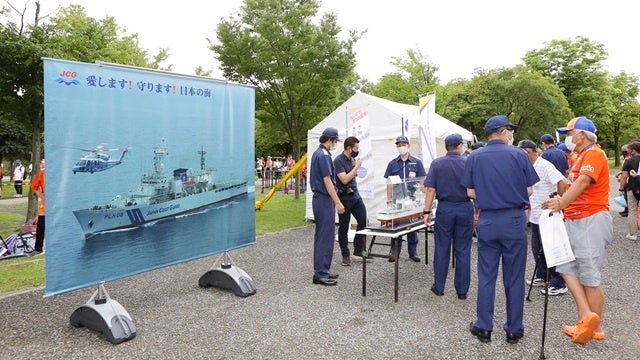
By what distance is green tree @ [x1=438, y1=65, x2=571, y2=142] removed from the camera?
27.1 metres

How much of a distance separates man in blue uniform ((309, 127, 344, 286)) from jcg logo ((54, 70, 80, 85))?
8.94 ft

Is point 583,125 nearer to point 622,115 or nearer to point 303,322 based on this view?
point 303,322

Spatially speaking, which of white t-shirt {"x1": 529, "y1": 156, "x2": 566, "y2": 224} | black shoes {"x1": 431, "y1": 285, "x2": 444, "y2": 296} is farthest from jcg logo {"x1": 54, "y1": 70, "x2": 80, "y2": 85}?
white t-shirt {"x1": 529, "y1": 156, "x2": 566, "y2": 224}

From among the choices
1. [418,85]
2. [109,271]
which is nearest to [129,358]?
[109,271]

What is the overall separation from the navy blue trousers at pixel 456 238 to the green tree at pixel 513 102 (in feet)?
87.0

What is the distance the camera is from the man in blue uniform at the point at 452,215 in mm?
4488

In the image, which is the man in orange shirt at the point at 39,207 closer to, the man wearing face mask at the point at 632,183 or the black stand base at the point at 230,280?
the black stand base at the point at 230,280

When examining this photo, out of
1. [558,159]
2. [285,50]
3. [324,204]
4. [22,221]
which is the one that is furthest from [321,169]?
[22,221]

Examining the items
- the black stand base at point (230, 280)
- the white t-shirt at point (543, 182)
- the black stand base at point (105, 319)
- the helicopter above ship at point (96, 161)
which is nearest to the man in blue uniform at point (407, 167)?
the white t-shirt at point (543, 182)

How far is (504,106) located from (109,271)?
97.5 ft

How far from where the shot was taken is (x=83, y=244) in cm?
352

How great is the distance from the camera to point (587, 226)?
3.45 metres

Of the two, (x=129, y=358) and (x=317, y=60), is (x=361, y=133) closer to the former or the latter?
(x=129, y=358)

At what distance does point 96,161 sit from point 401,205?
135 inches
